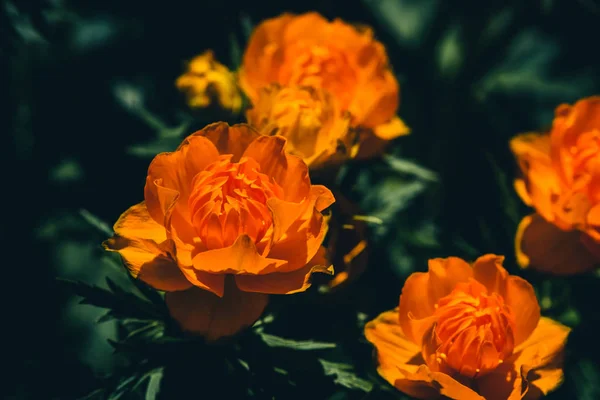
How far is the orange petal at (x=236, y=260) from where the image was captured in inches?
53.0

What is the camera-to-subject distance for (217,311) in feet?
4.78

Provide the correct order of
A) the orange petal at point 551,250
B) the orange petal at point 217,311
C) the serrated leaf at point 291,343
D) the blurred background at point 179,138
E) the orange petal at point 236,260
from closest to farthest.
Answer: the orange petal at point 236,260
the orange petal at point 217,311
the serrated leaf at point 291,343
the orange petal at point 551,250
the blurred background at point 179,138

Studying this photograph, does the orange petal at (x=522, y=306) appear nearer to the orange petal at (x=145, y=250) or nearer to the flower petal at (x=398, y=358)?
the flower petal at (x=398, y=358)

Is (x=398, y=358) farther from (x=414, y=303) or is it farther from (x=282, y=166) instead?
(x=282, y=166)

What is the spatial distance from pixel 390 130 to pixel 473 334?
57cm

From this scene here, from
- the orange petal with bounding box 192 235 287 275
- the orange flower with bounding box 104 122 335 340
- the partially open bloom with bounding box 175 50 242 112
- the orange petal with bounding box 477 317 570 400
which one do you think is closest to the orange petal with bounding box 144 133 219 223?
the orange flower with bounding box 104 122 335 340

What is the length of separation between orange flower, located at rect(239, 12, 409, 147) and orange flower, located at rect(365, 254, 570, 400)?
43 cm

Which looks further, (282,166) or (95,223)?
(95,223)

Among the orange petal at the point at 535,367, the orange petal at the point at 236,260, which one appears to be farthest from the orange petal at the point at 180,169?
the orange petal at the point at 535,367

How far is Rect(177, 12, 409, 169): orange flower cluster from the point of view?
162 cm

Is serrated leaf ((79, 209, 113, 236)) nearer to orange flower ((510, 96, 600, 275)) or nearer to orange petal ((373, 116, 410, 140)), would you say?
orange petal ((373, 116, 410, 140))

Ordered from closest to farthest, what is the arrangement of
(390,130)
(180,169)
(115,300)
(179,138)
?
(180,169) → (115,300) → (390,130) → (179,138)

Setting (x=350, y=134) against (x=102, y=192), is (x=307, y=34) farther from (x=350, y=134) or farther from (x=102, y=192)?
(x=102, y=192)

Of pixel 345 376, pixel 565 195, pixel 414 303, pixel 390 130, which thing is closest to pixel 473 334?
pixel 414 303
